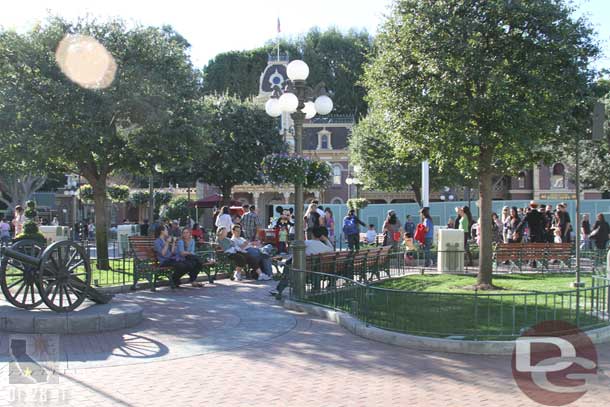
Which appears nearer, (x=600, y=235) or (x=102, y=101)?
(x=102, y=101)

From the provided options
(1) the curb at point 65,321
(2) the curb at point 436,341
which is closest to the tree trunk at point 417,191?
(2) the curb at point 436,341

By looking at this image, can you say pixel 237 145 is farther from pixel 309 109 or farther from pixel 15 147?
pixel 309 109

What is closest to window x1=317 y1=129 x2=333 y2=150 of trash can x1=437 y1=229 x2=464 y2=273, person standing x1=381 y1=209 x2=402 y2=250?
person standing x1=381 y1=209 x2=402 y2=250

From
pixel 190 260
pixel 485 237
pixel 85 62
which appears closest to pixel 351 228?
pixel 485 237

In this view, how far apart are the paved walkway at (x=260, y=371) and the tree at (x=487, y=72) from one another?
4.75m

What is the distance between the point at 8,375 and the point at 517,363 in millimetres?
5567

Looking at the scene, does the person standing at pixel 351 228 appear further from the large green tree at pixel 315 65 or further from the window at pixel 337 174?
the large green tree at pixel 315 65

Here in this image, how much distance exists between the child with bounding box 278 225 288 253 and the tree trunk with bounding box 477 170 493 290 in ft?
22.5

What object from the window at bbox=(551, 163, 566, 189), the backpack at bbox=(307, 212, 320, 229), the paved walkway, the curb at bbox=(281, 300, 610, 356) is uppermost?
the window at bbox=(551, 163, 566, 189)

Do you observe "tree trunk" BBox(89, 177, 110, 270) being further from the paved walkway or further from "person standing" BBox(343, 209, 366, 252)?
the paved walkway

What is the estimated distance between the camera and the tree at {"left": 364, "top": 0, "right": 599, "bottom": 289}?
1120 cm

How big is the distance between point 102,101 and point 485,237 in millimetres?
9524

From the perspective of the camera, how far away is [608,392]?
6.09m

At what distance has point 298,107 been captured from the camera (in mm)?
10867
